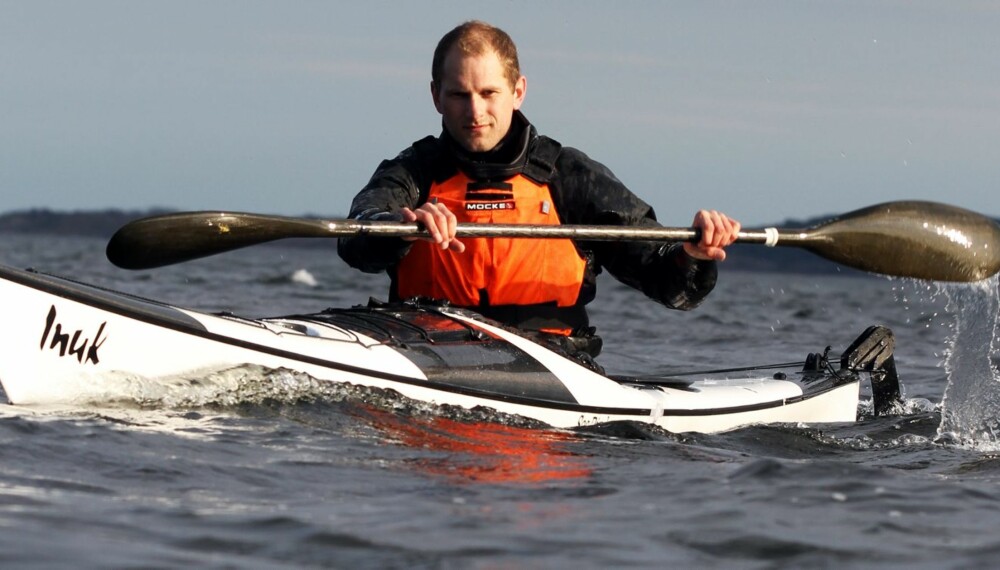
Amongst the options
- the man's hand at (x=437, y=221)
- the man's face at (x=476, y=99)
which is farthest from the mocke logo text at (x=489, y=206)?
the man's hand at (x=437, y=221)

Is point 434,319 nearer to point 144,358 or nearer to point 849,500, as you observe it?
point 144,358

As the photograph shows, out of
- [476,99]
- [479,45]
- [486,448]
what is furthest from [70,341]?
[479,45]

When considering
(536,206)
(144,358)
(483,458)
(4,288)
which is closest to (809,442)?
(536,206)

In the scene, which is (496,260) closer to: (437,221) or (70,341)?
(437,221)

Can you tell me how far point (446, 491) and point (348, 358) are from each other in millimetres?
1191

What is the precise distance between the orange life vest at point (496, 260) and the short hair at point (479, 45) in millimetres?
458

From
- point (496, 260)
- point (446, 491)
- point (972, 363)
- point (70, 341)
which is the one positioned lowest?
point (446, 491)

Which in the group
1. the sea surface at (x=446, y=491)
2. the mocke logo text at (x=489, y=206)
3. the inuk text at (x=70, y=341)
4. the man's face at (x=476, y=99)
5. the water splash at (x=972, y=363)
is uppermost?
the man's face at (x=476, y=99)

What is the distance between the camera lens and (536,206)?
18.9ft

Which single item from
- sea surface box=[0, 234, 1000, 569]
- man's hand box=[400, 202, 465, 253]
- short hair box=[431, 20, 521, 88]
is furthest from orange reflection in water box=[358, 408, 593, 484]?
short hair box=[431, 20, 521, 88]

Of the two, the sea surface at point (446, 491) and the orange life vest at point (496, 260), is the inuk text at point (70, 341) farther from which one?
the orange life vest at point (496, 260)

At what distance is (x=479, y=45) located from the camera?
550 centimetres

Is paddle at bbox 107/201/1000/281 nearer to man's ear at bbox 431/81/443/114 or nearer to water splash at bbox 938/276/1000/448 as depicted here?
water splash at bbox 938/276/1000/448

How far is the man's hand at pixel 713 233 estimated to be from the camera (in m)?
5.32
